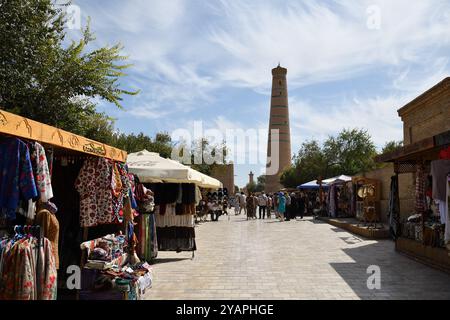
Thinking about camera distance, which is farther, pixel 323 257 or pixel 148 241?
pixel 323 257

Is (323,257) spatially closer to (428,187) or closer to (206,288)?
(428,187)

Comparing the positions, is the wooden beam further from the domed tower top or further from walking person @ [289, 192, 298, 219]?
the domed tower top

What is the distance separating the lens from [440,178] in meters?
7.06

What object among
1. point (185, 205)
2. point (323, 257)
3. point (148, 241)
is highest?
point (185, 205)

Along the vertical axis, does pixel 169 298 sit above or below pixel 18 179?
below

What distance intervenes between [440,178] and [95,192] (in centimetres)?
593

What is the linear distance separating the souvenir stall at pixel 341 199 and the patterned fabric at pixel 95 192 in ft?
54.6

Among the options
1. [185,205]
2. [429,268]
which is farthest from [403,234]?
[185,205]

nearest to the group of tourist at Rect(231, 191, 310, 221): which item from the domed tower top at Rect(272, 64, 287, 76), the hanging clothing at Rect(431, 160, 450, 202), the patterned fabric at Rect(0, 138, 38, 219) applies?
the hanging clothing at Rect(431, 160, 450, 202)

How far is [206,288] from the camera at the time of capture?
19.8 feet

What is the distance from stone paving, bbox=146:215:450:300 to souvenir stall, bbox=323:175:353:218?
378 inches


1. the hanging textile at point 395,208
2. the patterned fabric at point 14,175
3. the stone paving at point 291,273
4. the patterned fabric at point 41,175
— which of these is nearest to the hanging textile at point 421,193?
the hanging textile at point 395,208

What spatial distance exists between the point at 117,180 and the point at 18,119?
8.16 ft

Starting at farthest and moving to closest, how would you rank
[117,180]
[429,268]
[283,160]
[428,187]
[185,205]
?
[283,160], [428,187], [185,205], [429,268], [117,180]
